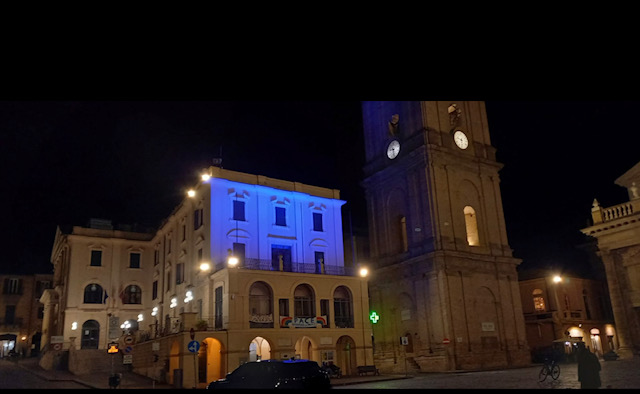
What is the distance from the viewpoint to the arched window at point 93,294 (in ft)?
166

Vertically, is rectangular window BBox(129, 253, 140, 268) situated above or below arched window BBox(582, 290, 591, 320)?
above

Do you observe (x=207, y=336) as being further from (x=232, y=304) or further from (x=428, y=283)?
(x=428, y=283)

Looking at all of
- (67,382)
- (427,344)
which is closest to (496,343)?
(427,344)

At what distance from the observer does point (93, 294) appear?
50906 millimetres

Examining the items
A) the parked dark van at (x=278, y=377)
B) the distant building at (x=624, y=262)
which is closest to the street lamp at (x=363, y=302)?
the parked dark van at (x=278, y=377)

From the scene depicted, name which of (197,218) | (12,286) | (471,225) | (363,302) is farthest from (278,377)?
(12,286)

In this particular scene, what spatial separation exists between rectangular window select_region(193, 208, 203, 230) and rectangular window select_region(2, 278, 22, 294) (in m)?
37.1

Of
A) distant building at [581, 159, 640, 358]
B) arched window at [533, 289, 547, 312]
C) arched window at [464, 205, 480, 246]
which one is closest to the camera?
distant building at [581, 159, 640, 358]

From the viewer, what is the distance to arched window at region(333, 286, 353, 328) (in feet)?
128

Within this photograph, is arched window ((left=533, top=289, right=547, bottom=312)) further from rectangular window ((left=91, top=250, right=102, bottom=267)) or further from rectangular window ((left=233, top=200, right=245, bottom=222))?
rectangular window ((left=91, top=250, right=102, bottom=267))

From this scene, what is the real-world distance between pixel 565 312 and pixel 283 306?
3174cm

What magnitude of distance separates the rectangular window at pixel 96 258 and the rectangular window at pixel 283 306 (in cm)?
2307

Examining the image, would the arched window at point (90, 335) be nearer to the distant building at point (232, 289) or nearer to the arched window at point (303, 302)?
the distant building at point (232, 289)

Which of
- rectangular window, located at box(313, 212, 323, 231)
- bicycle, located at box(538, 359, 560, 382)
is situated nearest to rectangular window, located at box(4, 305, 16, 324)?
rectangular window, located at box(313, 212, 323, 231)
